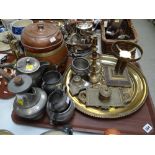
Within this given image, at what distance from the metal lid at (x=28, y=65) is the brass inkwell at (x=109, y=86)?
0.68 feet

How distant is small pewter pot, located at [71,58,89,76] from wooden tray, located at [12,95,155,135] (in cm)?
22

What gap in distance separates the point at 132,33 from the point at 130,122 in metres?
0.70

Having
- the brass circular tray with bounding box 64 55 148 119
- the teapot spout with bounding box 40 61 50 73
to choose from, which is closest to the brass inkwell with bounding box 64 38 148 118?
the brass circular tray with bounding box 64 55 148 119

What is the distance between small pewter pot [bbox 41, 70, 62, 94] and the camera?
92 cm

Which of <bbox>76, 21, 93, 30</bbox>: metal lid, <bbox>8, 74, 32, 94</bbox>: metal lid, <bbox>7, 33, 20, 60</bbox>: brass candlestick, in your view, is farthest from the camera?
<bbox>76, 21, 93, 30</bbox>: metal lid

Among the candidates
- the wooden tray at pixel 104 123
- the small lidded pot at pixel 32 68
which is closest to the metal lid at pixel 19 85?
the small lidded pot at pixel 32 68

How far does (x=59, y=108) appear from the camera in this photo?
0.83 meters

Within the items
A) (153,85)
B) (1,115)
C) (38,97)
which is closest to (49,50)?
(38,97)

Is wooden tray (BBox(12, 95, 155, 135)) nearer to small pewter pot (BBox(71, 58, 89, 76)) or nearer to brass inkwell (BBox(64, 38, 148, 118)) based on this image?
brass inkwell (BBox(64, 38, 148, 118))

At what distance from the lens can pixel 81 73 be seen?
102 cm

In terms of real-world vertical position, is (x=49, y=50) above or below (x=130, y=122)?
above

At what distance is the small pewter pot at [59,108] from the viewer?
0.83 meters

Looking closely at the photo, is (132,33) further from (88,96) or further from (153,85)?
(88,96)

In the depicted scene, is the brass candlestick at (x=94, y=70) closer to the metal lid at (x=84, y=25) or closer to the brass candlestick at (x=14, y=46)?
the metal lid at (x=84, y=25)
